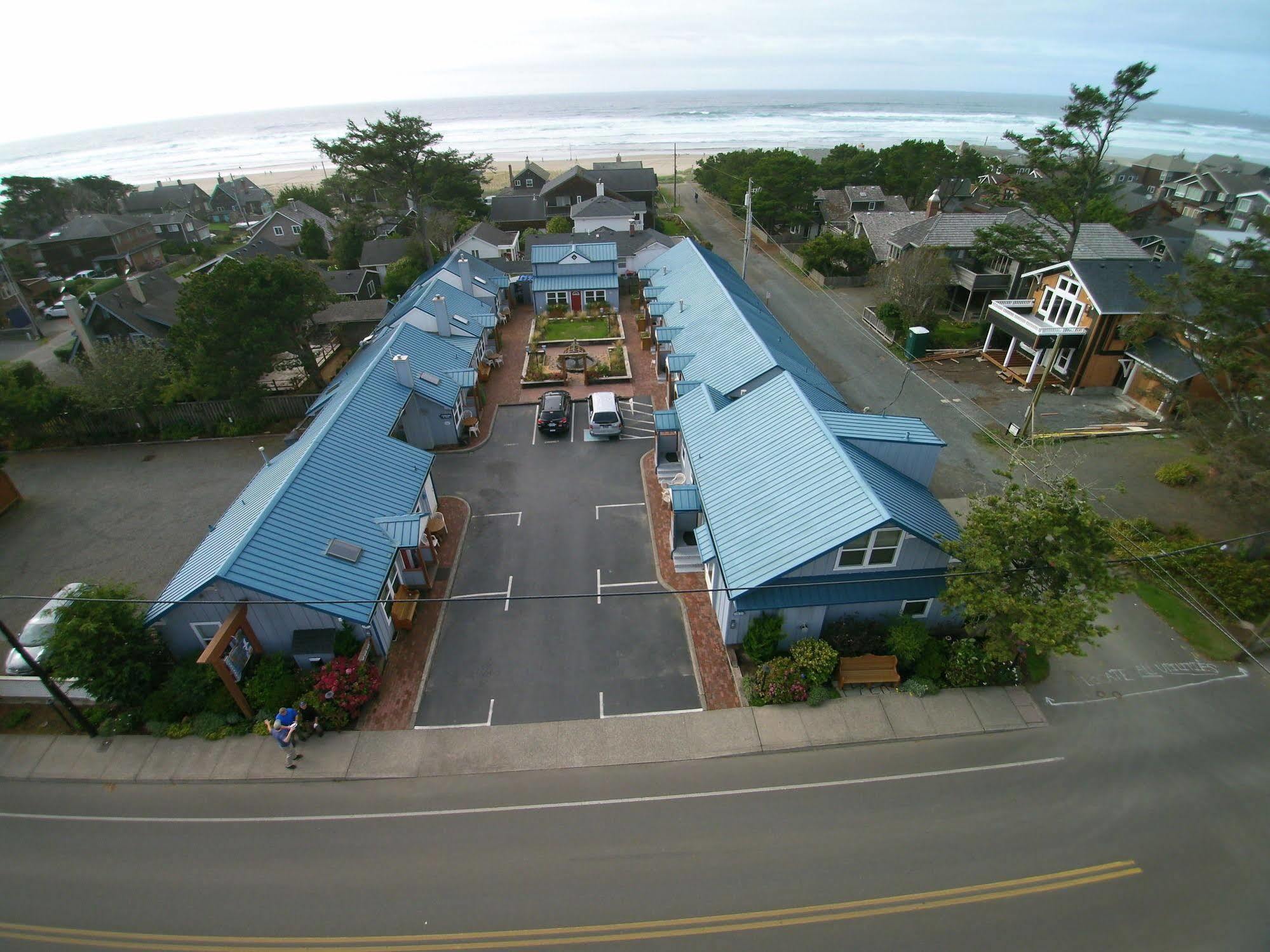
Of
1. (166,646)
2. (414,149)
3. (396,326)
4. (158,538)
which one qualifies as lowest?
(158,538)

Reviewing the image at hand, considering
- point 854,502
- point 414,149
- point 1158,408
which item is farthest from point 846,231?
point 854,502

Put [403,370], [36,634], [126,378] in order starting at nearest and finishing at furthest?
[36,634]
[403,370]
[126,378]

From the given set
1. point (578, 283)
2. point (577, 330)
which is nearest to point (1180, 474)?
point (577, 330)

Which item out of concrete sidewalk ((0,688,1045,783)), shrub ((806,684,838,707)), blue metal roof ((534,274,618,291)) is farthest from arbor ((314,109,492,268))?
shrub ((806,684,838,707))

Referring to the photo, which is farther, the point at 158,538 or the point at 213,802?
the point at 158,538

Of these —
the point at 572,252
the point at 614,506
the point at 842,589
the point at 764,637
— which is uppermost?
the point at 572,252

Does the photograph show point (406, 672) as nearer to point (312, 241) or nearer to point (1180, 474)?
point (1180, 474)

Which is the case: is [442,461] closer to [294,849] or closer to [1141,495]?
[294,849]
